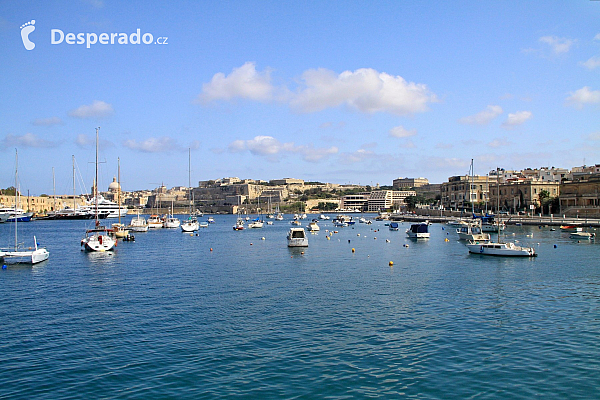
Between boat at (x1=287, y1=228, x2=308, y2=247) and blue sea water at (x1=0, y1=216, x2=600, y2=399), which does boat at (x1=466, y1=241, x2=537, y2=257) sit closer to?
blue sea water at (x1=0, y1=216, x2=600, y2=399)

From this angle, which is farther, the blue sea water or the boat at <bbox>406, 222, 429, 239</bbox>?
the boat at <bbox>406, 222, 429, 239</bbox>

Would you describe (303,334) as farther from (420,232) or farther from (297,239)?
(420,232)

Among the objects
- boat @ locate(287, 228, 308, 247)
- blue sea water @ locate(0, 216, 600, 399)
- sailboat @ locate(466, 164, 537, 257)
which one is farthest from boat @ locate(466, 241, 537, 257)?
boat @ locate(287, 228, 308, 247)

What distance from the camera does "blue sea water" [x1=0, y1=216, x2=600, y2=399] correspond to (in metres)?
13.3

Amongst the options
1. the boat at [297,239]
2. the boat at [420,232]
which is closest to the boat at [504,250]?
the boat at [297,239]

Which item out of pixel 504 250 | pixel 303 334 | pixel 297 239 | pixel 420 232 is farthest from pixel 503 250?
pixel 303 334

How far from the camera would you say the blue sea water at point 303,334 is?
13336 mm

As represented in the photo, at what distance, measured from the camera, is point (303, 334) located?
17.8 m

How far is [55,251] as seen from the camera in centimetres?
5131

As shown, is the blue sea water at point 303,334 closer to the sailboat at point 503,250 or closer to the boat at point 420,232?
the sailboat at point 503,250

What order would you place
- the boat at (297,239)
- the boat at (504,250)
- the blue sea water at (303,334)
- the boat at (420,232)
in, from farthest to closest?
the boat at (420,232)
the boat at (297,239)
the boat at (504,250)
the blue sea water at (303,334)

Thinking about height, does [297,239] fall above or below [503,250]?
above

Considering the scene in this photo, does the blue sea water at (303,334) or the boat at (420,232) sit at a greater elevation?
the boat at (420,232)

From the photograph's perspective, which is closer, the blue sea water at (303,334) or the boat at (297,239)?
the blue sea water at (303,334)
